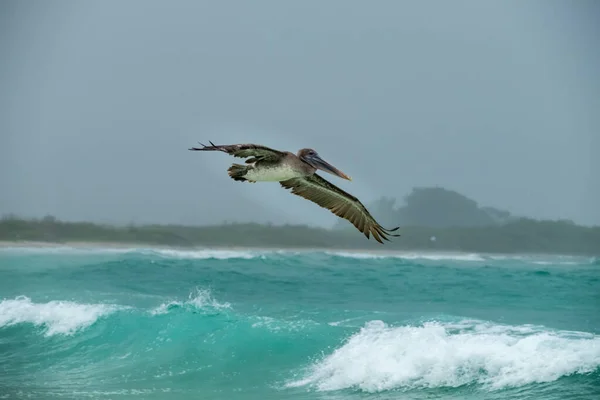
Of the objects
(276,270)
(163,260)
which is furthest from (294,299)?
(163,260)

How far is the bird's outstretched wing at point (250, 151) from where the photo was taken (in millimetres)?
4549

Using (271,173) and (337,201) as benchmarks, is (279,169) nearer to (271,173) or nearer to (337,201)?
(271,173)

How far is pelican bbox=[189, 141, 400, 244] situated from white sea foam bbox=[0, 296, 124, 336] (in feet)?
33.4

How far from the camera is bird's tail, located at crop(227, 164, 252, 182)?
5.34 m

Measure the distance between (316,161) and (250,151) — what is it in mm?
889

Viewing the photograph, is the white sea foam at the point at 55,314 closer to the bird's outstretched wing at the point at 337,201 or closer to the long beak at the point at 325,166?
the bird's outstretched wing at the point at 337,201

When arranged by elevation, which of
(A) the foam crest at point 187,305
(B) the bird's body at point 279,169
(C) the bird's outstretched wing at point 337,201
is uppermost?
(B) the bird's body at point 279,169

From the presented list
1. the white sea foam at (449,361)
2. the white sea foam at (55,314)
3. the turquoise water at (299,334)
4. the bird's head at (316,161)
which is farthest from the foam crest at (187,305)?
the bird's head at (316,161)

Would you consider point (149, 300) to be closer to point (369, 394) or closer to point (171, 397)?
point (171, 397)

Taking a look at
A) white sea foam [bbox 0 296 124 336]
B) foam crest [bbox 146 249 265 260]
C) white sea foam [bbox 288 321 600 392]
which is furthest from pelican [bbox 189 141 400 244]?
foam crest [bbox 146 249 265 260]

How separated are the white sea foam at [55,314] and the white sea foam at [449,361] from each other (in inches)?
238

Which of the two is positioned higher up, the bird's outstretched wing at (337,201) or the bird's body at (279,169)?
the bird's body at (279,169)

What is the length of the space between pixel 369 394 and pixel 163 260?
1940 centimetres

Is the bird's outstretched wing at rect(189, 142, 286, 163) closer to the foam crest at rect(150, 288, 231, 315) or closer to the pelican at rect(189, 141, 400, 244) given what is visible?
the pelican at rect(189, 141, 400, 244)
